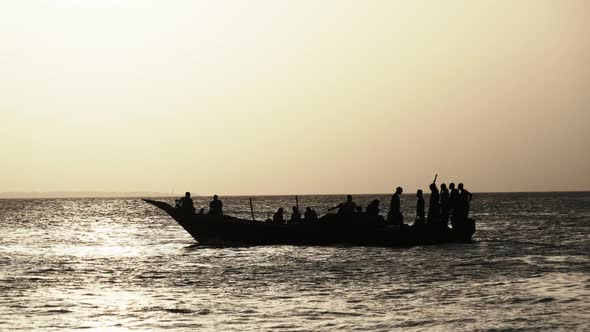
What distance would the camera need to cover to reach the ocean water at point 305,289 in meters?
16.6

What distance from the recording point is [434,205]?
32312 millimetres

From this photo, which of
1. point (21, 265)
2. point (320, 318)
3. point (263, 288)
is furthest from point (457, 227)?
point (320, 318)

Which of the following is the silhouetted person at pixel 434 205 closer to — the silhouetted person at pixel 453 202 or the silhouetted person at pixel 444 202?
the silhouetted person at pixel 444 202

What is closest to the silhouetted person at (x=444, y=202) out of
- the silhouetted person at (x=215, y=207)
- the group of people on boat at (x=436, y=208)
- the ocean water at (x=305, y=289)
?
the group of people on boat at (x=436, y=208)

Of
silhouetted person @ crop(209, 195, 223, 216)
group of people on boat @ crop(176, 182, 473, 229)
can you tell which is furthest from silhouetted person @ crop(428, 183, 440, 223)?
silhouetted person @ crop(209, 195, 223, 216)

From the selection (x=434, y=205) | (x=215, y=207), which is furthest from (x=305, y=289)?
(x=215, y=207)

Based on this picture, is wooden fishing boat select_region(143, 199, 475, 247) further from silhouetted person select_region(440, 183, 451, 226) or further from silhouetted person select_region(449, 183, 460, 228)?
silhouetted person select_region(449, 183, 460, 228)

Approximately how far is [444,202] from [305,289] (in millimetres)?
11845

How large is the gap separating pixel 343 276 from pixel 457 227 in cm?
982

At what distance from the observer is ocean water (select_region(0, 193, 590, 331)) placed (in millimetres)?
16641

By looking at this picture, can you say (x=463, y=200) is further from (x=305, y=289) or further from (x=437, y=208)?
(x=305, y=289)

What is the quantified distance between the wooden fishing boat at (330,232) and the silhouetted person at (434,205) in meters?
0.35

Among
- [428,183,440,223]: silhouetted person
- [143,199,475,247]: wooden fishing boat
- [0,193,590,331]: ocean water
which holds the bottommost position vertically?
[0,193,590,331]: ocean water

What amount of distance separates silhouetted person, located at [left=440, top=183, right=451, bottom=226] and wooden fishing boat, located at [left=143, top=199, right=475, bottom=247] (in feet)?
1.20
